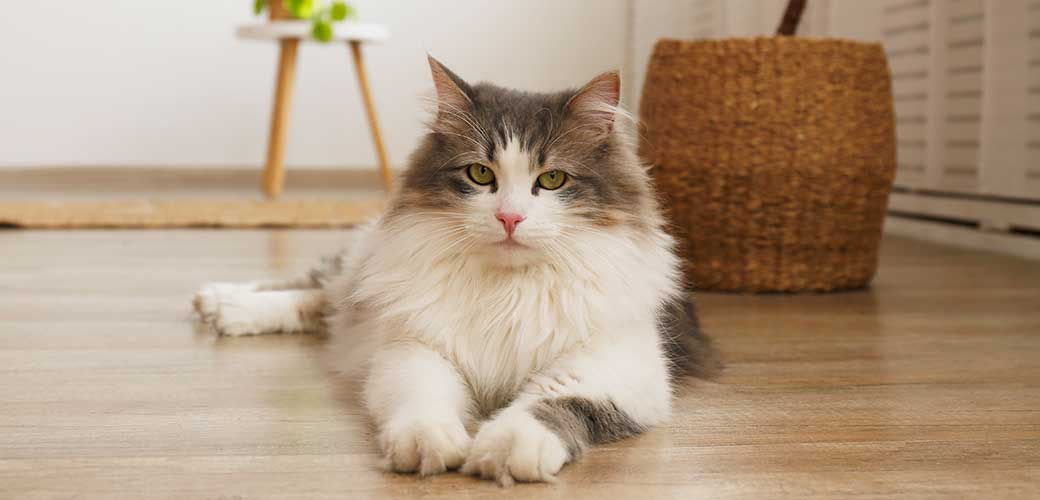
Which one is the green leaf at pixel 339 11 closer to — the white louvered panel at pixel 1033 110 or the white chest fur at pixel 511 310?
the white louvered panel at pixel 1033 110

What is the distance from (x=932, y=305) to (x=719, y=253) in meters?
0.52

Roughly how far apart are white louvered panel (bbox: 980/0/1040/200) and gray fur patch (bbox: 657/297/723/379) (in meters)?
1.88

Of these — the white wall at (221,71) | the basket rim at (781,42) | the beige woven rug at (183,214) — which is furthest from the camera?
the white wall at (221,71)

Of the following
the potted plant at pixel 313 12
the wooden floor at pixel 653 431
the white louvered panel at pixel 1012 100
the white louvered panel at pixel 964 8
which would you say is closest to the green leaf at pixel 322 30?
the potted plant at pixel 313 12

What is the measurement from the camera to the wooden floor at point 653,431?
3.79 ft

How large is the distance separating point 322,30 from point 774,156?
2.67 meters

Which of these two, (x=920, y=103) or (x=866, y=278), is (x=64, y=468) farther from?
(x=920, y=103)

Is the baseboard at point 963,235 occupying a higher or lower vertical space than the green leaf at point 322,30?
lower

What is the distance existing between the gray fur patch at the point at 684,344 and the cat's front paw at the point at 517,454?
1.41 feet

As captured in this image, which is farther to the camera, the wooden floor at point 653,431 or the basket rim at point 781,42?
the basket rim at point 781,42

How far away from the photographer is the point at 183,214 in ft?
14.2

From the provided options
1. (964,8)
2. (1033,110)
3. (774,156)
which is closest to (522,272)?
(774,156)

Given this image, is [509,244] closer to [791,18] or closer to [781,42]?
[781,42]

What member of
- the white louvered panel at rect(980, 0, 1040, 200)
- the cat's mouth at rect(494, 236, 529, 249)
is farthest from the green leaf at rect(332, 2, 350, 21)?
the cat's mouth at rect(494, 236, 529, 249)
